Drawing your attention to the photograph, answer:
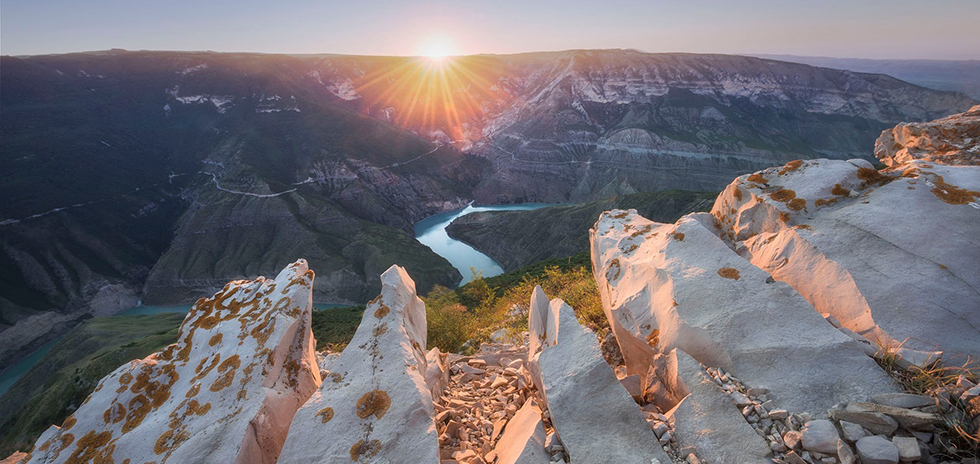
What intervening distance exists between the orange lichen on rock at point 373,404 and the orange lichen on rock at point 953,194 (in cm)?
1152

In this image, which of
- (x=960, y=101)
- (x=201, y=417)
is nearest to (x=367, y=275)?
(x=201, y=417)

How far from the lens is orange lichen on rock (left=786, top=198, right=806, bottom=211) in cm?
899

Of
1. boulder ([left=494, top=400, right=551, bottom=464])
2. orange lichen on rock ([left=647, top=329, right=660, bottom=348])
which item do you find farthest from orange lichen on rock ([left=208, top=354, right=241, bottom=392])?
orange lichen on rock ([left=647, top=329, right=660, bottom=348])

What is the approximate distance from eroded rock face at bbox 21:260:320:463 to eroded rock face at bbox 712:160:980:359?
10.6 metres

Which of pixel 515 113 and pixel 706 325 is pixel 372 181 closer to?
pixel 515 113

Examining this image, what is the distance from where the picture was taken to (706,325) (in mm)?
6750

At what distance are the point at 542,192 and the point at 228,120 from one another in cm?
10284

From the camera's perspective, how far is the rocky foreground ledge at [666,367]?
5188mm

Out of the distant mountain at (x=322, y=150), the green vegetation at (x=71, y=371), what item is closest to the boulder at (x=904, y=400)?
the green vegetation at (x=71, y=371)

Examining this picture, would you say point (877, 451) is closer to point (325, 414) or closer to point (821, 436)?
point (821, 436)

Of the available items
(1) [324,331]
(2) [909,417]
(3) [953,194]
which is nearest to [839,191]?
(3) [953,194]

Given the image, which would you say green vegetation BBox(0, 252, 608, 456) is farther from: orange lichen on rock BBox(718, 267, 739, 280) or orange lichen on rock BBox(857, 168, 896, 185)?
orange lichen on rock BBox(857, 168, 896, 185)

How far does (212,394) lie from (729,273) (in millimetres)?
10683

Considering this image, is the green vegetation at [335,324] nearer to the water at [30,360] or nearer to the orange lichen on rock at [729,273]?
the orange lichen on rock at [729,273]
